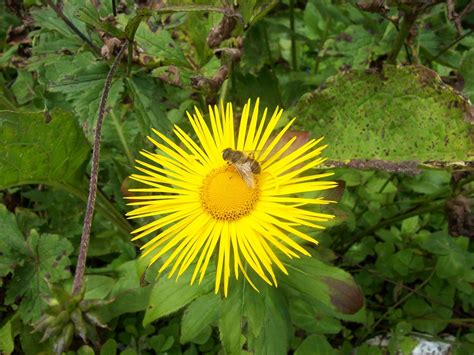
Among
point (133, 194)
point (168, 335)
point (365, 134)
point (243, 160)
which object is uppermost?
point (365, 134)

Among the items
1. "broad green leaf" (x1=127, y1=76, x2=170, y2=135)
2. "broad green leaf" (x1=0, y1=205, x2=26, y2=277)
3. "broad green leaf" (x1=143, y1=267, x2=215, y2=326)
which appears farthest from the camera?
"broad green leaf" (x1=0, y1=205, x2=26, y2=277)

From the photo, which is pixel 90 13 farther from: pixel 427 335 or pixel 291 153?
pixel 427 335

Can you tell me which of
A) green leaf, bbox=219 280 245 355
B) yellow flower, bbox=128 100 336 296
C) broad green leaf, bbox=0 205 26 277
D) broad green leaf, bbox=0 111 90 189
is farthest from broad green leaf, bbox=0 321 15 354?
green leaf, bbox=219 280 245 355

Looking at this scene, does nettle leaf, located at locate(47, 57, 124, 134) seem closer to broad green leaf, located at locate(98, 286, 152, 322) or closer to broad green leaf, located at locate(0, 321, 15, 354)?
broad green leaf, located at locate(98, 286, 152, 322)

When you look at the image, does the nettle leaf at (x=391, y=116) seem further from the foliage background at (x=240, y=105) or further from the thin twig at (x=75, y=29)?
the thin twig at (x=75, y=29)

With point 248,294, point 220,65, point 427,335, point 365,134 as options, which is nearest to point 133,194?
point 220,65
